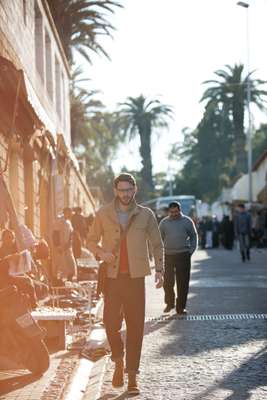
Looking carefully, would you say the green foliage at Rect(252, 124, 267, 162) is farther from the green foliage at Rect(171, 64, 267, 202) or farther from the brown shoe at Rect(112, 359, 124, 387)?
the brown shoe at Rect(112, 359, 124, 387)

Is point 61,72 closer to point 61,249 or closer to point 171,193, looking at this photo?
point 61,249

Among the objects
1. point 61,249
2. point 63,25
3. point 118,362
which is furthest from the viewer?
point 63,25

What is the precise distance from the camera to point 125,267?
24.8 ft

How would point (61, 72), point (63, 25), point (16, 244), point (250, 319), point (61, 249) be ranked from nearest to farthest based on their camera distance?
point (16, 244) < point (250, 319) < point (61, 249) < point (61, 72) < point (63, 25)

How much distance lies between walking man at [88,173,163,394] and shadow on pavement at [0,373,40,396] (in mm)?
711

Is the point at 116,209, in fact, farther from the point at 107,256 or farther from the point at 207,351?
the point at 207,351

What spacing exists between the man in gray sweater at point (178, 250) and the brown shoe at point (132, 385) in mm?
5751

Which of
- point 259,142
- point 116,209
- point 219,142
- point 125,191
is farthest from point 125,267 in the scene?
point 259,142

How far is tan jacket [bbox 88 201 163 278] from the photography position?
755 centimetres

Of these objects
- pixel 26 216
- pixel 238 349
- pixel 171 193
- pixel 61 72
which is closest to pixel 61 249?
pixel 26 216

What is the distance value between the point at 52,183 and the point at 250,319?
8.85 m

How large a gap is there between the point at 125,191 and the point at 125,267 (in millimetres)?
640

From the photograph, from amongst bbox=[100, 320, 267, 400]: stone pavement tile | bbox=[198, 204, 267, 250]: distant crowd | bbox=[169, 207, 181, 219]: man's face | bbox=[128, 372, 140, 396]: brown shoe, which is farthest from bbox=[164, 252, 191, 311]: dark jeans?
bbox=[198, 204, 267, 250]: distant crowd

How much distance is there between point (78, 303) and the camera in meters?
12.9
